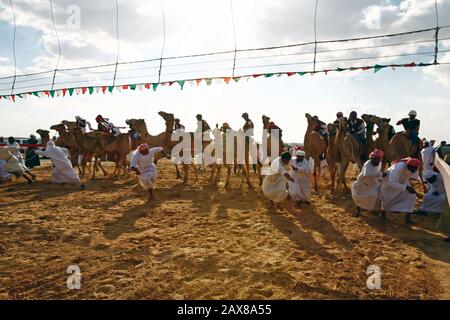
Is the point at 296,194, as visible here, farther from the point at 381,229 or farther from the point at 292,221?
the point at 381,229

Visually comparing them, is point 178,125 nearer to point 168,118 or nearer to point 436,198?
point 168,118

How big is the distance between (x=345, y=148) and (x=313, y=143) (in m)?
1.28

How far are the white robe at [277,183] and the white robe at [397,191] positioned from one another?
84.4 inches

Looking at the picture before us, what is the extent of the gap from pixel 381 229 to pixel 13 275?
6.33 m

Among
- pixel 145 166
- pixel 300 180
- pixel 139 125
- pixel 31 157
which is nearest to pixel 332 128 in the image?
pixel 300 180

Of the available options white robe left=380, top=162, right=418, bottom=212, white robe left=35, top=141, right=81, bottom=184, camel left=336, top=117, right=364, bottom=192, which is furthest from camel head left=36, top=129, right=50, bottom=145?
white robe left=380, top=162, right=418, bottom=212

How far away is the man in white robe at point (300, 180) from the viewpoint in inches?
346

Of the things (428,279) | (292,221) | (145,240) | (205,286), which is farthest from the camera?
(292,221)

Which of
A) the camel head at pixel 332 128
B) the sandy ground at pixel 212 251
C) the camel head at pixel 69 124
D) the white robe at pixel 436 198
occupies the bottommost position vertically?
the sandy ground at pixel 212 251

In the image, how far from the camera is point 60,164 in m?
11.6

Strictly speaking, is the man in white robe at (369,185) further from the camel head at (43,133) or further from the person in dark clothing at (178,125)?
the camel head at (43,133)

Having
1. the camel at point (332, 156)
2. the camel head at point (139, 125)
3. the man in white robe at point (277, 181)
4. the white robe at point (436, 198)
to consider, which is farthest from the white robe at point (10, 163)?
the white robe at point (436, 198)
